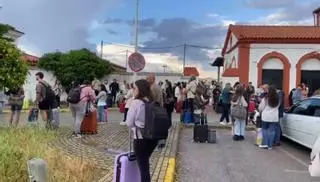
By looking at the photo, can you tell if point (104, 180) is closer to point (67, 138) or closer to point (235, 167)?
point (235, 167)

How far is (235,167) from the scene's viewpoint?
11.9 meters

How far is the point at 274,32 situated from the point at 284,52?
2.04m

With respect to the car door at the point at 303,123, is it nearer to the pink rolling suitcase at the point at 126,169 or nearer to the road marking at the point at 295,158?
the road marking at the point at 295,158

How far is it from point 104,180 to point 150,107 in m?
1.62

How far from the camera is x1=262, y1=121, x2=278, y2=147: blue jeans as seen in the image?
15438 mm

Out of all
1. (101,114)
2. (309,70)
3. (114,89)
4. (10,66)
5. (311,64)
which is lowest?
(101,114)

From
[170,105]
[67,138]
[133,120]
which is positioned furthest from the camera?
[170,105]

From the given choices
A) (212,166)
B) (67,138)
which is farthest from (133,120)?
(67,138)

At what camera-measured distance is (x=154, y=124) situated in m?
7.89

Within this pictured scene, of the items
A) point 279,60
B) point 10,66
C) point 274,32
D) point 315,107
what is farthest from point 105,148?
point 274,32

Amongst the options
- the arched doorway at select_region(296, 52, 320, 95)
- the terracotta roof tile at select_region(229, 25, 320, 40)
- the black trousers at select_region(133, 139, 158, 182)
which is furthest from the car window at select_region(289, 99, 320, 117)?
the terracotta roof tile at select_region(229, 25, 320, 40)

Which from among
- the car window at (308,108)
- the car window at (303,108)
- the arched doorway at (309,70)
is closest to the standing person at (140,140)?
the car window at (308,108)

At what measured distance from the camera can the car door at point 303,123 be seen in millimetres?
13883

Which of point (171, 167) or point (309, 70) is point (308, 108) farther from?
point (309, 70)
